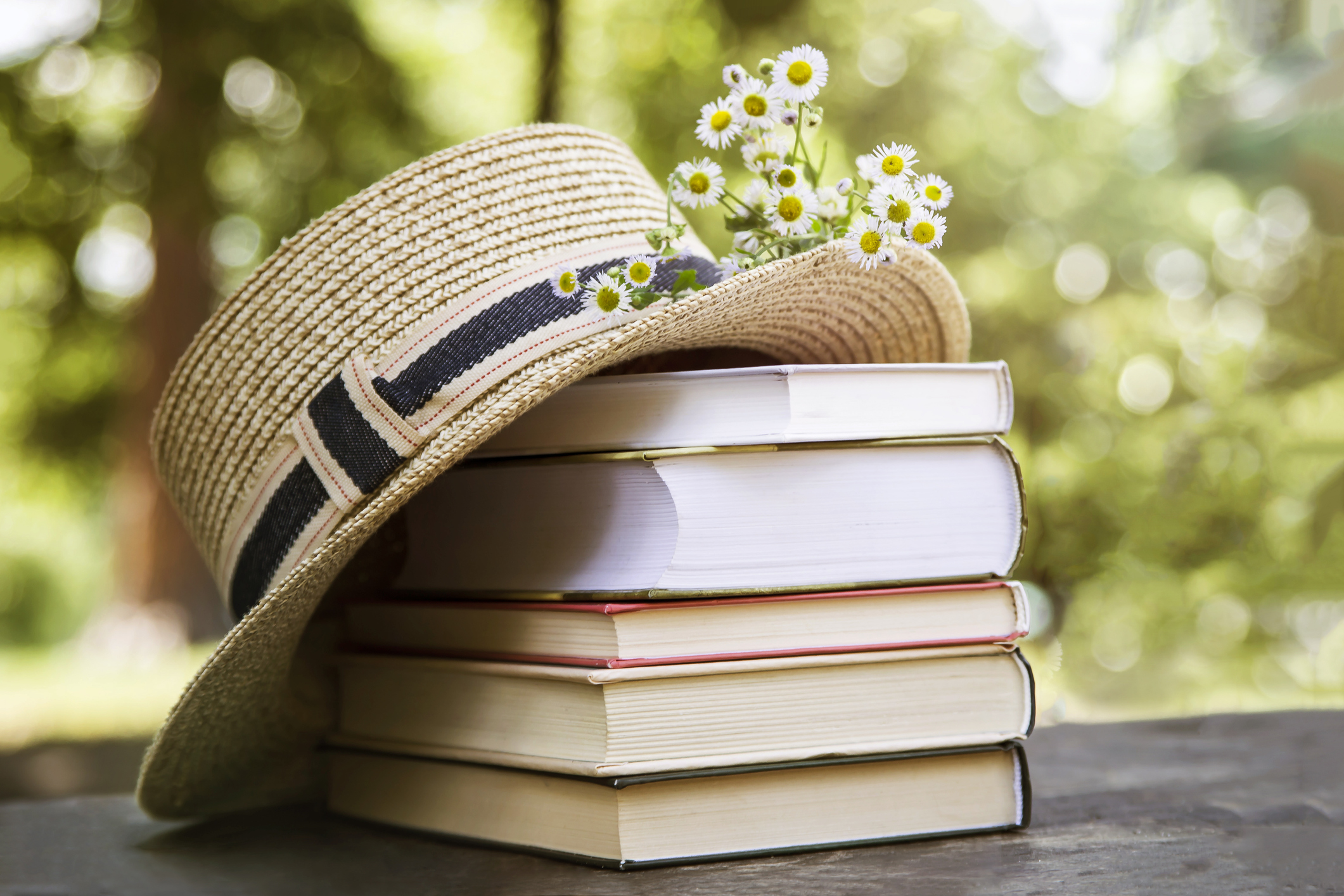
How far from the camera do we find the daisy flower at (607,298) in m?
0.66

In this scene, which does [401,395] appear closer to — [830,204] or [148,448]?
[830,204]

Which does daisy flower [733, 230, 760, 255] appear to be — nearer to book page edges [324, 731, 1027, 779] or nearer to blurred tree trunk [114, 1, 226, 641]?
book page edges [324, 731, 1027, 779]

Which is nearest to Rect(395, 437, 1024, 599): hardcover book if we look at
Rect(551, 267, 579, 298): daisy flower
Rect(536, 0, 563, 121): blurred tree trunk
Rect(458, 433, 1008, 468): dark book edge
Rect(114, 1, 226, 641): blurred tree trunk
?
Rect(458, 433, 1008, 468): dark book edge

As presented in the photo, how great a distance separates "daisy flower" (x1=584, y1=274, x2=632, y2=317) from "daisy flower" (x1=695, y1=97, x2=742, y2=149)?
138 mm

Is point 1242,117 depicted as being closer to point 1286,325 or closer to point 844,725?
point 1286,325

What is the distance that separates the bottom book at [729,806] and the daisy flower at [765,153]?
1.33ft

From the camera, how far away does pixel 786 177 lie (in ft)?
2.41

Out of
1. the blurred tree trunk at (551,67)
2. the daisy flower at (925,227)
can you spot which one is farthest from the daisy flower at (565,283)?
the blurred tree trunk at (551,67)

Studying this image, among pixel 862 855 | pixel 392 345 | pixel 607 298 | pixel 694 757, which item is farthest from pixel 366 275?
pixel 862 855

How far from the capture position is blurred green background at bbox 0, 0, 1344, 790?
337 centimetres

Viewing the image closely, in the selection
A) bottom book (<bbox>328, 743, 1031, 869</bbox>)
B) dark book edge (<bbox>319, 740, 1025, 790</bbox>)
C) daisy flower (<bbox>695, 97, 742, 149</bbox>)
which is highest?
daisy flower (<bbox>695, 97, 742, 149</bbox>)

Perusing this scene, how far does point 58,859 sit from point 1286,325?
480 cm

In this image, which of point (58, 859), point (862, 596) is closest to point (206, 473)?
point (58, 859)

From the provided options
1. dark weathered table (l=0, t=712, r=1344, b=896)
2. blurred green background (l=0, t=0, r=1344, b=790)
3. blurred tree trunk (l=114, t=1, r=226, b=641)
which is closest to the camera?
dark weathered table (l=0, t=712, r=1344, b=896)
